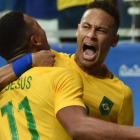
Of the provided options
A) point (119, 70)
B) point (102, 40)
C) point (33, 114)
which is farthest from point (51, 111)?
point (119, 70)

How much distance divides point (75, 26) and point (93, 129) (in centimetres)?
429

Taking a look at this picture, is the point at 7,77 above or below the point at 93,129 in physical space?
above

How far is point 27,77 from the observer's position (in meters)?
3.26

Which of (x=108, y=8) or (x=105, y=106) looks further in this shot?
(x=108, y=8)

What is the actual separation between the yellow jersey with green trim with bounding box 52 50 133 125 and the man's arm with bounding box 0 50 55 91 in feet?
0.77

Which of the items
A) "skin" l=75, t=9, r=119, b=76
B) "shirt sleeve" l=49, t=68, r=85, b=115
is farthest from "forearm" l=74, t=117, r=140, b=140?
"skin" l=75, t=9, r=119, b=76

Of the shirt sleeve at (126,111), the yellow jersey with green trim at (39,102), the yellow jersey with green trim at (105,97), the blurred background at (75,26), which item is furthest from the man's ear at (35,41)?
the blurred background at (75,26)

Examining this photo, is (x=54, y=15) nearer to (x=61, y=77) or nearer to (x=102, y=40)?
(x=102, y=40)

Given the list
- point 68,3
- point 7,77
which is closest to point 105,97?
point 7,77

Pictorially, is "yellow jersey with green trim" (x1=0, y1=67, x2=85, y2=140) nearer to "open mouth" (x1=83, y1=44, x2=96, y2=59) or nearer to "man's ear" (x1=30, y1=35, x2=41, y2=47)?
"man's ear" (x1=30, y1=35, x2=41, y2=47)

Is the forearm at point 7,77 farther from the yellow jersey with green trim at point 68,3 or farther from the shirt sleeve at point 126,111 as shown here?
the yellow jersey with green trim at point 68,3

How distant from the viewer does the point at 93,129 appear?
2975 millimetres

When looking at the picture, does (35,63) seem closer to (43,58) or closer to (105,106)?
(43,58)

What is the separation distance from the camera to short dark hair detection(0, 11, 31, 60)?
11.2 ft
